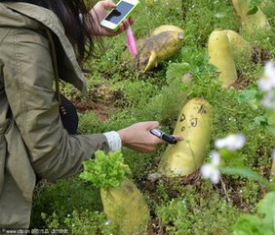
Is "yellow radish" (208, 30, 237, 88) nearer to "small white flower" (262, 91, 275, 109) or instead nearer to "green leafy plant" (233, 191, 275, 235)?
"small white flower" (262, 91, 275, 109)

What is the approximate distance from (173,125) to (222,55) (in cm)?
45

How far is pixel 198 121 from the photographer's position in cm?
239

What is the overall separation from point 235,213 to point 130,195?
0.37m

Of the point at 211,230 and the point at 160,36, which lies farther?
the point at 160,36

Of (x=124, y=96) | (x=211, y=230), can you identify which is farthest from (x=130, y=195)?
(x=124, y=96)

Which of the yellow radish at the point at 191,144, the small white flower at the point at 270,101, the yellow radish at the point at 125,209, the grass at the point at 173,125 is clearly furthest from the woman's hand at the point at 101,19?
the small white flower at the point at 270,101

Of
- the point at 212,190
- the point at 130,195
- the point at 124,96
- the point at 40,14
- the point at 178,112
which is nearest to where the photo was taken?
the point at 40,14

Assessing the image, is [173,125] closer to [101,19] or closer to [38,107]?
[101,19]

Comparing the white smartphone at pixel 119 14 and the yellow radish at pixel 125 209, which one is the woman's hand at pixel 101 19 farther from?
the yellow radish at pixel 125 209

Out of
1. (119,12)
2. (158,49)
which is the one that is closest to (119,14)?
(119,12)

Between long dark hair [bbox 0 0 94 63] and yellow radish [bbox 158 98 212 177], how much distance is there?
510 mm

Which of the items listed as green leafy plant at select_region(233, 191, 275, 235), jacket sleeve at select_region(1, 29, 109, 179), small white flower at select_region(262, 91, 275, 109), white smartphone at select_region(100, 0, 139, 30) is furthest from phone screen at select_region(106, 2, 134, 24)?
green leafy plant at select_region(233, 191, 275, 235)

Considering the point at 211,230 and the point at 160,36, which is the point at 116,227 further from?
the point at 160,36

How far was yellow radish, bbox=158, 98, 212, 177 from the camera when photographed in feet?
7.73
